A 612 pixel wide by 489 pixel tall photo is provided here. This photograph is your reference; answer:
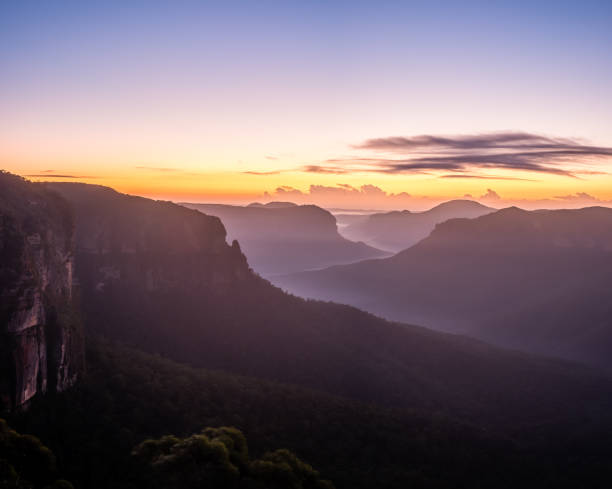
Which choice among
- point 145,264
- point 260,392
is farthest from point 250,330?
point 260,392

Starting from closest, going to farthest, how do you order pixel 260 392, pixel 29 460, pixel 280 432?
pixel 29 460, pixel 280 432, pixel 260 392

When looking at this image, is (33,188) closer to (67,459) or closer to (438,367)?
(67,459)

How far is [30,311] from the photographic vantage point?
127ft

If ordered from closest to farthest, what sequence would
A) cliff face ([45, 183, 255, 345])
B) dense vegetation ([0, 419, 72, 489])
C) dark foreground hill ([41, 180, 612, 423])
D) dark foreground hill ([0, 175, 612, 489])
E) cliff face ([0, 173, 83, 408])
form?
dense vegetation ([0, 419, 72, 489]), dark foreground hill ([0, 175, 612, 489]), cliff face ([0, 173, 83, 408]), dark foreground hill ([41, 180, 612, 423]), cliff face ([45, 183, 255, 345])

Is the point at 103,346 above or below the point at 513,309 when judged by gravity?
above

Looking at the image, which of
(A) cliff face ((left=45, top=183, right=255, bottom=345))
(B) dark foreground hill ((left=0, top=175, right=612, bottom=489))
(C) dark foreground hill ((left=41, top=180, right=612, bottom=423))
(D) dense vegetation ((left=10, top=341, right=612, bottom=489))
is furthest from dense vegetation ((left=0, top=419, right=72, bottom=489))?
(A) cliff face ((left=45, top=183, right=255, bottom=345))

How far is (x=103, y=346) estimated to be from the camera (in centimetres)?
5766

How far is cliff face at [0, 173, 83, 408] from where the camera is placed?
36406mm

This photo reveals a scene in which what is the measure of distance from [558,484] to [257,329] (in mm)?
56821

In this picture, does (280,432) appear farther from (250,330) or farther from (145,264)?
(145,264)

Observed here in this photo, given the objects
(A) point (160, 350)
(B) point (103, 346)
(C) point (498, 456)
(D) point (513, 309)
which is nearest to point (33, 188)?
(B) point (103, 346)

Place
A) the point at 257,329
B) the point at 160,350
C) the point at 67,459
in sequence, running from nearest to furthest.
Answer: the point at 67,459 < the point at 160,350 < the point at 257,329

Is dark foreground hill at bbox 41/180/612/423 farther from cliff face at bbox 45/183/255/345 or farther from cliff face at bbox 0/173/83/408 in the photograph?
cliff face at bbox 0/173/83/408

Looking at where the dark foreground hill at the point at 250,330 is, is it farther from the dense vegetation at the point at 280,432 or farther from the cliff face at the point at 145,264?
the dense vegetation at the point at 280,432
